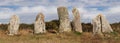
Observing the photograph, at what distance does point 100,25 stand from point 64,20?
16.2 ft

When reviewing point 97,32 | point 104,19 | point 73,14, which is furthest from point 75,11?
point 97,32

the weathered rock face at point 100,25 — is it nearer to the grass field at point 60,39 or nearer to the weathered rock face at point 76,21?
the grass field at point 60,39

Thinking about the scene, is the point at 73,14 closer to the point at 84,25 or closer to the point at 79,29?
the point at 79,29

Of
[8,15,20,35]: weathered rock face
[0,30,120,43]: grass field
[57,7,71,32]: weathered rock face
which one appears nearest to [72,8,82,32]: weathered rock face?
[57,7,71,32]: weathered rock face

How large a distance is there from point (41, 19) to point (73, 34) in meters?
5.23

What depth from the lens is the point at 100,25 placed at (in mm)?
39938

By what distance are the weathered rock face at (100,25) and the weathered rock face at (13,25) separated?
8962 mm

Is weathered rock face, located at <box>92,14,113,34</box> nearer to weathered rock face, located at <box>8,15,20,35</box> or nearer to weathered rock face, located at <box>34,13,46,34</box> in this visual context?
weathered rock face, located at <box>34,13,46,34</box>

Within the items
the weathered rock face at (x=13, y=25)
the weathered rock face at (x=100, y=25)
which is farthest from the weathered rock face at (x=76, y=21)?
the weathered rock face at (x=13, y=25)

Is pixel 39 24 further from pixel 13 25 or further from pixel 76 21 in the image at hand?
pixel 76 21

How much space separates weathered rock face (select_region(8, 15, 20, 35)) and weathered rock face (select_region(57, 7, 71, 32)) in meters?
5.07

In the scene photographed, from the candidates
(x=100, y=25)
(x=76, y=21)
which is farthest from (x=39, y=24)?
(x=100, y=25)

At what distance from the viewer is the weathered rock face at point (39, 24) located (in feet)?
136

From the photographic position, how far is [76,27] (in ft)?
143
